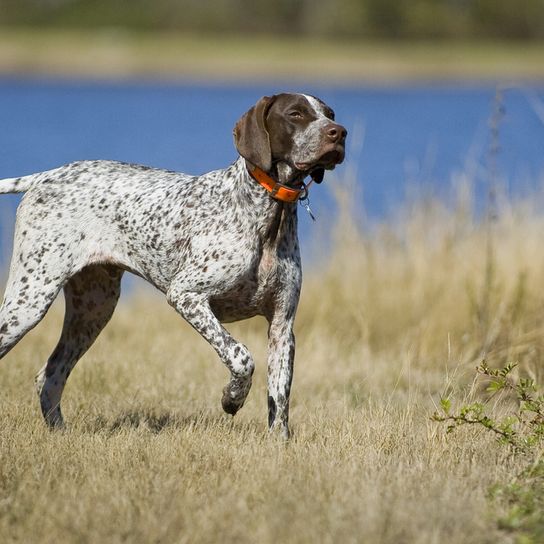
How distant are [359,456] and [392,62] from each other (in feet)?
141

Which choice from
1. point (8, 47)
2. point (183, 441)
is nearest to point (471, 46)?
point (8, 47)

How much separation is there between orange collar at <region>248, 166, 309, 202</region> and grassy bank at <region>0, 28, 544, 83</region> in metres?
36.2

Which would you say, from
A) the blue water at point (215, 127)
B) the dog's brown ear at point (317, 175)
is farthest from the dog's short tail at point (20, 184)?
the blue water at point (215, 127)

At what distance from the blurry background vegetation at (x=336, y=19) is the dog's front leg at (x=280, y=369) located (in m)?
51.4

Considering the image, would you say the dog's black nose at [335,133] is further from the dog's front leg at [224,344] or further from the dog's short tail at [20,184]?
the dog's short tail at [20,184]

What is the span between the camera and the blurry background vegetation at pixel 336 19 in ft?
190

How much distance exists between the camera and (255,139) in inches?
208

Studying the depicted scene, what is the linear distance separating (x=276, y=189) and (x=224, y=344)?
741mm

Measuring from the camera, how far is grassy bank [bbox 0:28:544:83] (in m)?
44.7

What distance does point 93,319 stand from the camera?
6.20 m

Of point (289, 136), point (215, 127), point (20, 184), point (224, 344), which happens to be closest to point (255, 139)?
point (289, 136)

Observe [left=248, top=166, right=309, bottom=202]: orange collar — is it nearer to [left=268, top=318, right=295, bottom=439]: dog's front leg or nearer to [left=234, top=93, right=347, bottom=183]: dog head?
[left=234, top=93, right=347, bottom=183]: dog head

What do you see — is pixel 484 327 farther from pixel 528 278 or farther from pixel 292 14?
pixel 292 14

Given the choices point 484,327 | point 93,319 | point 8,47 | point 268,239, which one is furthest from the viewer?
point 8,47
